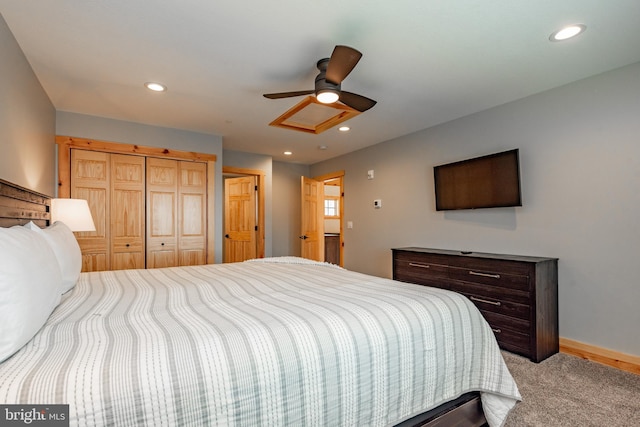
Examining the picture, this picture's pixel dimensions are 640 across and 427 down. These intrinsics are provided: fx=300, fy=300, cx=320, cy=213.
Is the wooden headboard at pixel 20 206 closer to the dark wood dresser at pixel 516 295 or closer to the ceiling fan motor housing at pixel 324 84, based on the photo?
the ceiling fan motor housing at pixel 324 84

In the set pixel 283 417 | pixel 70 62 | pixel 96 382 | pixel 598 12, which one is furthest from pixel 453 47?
pixel 70 62

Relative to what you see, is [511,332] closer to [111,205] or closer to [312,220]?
[312,220]

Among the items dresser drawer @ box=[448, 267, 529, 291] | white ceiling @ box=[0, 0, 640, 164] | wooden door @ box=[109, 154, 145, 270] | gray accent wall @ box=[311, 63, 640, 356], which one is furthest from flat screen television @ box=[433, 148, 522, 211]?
wooden door @ box=[109, 154, 145, 270]

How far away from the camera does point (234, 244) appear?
572cm

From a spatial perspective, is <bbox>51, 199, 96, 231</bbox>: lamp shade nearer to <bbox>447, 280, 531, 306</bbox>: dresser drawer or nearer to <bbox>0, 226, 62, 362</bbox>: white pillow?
<bbox>0, 226, 62, 362</bbox>: white pillow

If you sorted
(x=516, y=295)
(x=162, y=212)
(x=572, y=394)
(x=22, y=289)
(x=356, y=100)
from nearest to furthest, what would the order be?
(x=22, y=289), (x=572, y=394), (x=356, y=100), (x=516, y=295), (x=162, y=212)

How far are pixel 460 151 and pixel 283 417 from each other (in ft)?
12.0

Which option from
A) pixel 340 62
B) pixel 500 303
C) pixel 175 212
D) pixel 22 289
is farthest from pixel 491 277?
pixel 175 212

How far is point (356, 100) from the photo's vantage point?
2479mm

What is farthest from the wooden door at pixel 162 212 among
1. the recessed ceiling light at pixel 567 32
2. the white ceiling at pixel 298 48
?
the recessed ceiling light at pixel 567 32

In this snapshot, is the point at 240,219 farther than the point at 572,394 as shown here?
Yes

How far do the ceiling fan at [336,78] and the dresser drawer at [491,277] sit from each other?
6.59 ft

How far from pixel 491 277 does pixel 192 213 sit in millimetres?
3756

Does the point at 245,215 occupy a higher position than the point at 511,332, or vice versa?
the point at 245,215
